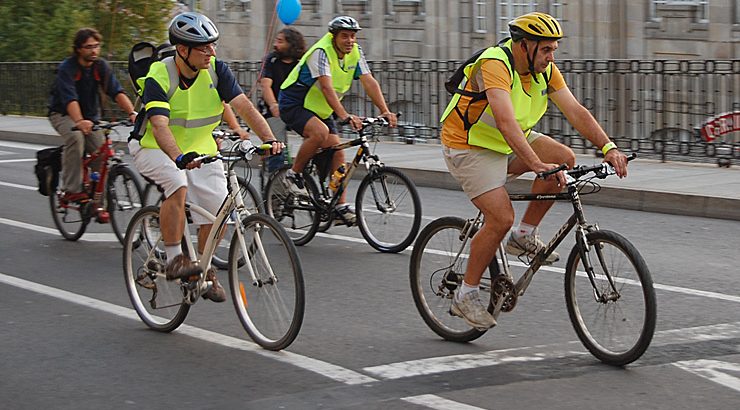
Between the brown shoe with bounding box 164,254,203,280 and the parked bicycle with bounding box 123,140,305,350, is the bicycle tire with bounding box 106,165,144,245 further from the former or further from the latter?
the brown shoe with bounding box 164,254,203,280

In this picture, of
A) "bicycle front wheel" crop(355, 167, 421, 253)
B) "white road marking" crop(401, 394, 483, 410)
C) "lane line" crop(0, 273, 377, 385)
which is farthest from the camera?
"bicycle front wheel" crop(355, 167, 421, 253)

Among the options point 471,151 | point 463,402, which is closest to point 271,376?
point 463,402

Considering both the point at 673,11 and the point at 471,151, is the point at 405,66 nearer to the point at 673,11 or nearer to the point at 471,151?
the point at 673,11

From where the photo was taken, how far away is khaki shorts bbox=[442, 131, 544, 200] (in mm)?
6883

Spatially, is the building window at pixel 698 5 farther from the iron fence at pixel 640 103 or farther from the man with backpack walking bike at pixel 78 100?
the man with backpack walking bike at pixel 78 100

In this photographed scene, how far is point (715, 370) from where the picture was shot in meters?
6.45

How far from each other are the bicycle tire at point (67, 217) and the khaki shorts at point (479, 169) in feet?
16.6

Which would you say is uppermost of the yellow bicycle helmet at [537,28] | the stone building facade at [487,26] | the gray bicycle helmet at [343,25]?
the stone building facade at [487,26]

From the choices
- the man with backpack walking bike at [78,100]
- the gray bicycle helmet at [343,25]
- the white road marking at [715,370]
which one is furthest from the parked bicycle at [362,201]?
the white road marking at [715,370]

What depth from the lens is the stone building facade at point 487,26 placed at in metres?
23.1

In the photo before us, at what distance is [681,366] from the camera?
6.54m

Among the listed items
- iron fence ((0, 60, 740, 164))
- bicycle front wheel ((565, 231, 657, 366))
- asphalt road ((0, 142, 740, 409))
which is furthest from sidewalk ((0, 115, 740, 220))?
bicycle front wheel ((565, 231, 657, 366))

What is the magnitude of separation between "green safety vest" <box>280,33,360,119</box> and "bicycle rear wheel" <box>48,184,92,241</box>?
6.77 ft

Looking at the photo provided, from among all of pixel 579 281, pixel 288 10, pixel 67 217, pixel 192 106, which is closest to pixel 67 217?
pixel 67 217
